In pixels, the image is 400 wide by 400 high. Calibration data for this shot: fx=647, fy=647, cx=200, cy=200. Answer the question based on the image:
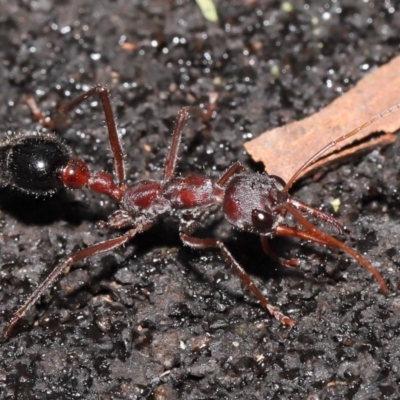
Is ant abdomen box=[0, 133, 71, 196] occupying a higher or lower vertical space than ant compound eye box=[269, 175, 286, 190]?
higher

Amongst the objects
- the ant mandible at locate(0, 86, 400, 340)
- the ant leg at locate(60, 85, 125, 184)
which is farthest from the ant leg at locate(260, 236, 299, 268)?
the ant leg at locate(60, 85, 125, 184)

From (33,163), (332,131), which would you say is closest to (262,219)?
(332,131)

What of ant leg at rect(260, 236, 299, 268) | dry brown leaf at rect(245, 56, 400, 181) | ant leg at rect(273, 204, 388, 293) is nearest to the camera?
ant leg at rect(273, 204, 388, 293)

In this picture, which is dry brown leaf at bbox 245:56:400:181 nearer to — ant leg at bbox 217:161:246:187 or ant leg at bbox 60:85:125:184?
ant leg at bbox 217:161:246:187

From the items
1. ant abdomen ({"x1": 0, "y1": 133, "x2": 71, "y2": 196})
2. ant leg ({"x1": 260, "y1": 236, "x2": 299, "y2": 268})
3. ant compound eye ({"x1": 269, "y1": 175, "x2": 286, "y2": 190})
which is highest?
ant abdomen ({"x1": 0, "y1": 133, "x2": 71, "y2": 196})

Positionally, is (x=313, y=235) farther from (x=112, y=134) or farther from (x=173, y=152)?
(x=112, y=134)

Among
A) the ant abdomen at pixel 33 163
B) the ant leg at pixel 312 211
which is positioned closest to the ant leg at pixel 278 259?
the ant leg at pixel 312 211

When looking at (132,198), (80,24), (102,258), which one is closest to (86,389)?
(102,258)
